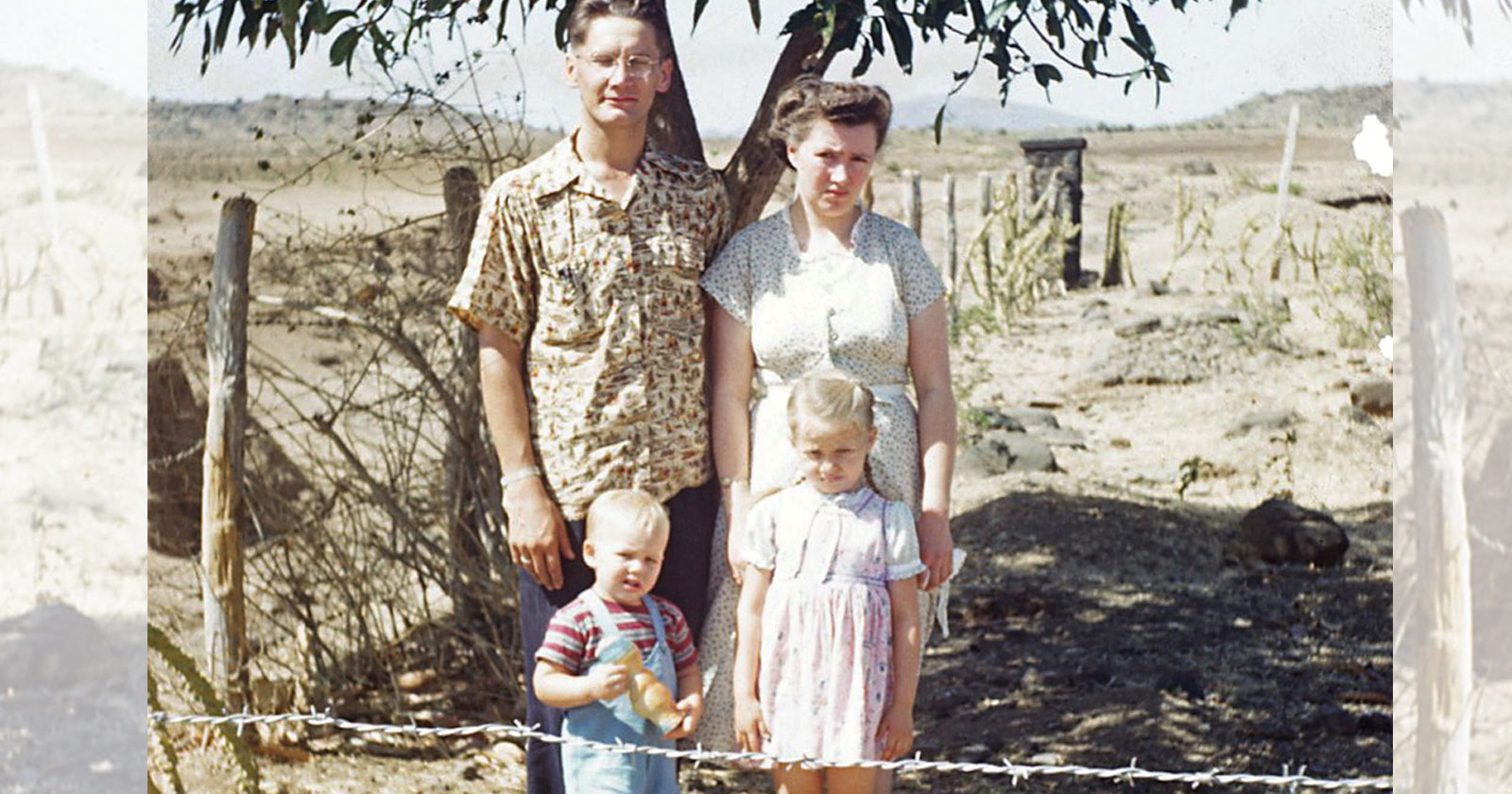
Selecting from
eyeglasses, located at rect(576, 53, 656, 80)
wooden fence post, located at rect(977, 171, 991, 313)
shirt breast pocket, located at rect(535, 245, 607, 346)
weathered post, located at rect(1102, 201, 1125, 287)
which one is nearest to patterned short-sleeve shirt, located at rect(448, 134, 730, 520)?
shirt breast pocket, located at rect(535, 245, 607, 346)

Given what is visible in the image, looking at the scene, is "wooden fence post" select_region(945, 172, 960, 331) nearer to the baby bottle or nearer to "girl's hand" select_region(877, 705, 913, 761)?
"girl's hand" select_region(877, 705, 913, 761)

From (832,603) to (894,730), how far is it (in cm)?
25

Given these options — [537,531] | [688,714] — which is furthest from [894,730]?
[537,531]

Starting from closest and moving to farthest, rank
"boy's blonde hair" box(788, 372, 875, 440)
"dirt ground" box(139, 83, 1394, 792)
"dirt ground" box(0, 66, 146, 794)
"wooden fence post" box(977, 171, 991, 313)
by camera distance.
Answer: "boy's blonde hair" box(788, 372, 875, 440), "dirt ground" box(0, 66, 146, 794), "dirt ground" box(139, 83, 1394, 792), "wooden fence post" box(977, 171, 991, 313)

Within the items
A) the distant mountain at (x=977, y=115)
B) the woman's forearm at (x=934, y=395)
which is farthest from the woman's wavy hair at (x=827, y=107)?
the distant mountain at (x=977, y=115)

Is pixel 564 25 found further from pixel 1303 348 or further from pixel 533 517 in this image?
pixel 1303 348

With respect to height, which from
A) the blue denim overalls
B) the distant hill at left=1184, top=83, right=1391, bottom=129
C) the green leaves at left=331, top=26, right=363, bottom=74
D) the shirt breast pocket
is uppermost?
the distant hill at left=1184, top=83, right=1391, bottom=129

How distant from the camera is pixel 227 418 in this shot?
4.35m

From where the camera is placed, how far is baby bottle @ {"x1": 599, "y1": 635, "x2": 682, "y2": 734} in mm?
3070

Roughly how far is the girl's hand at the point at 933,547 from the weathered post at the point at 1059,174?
4406mm

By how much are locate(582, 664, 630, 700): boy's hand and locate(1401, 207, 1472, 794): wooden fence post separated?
144 centimetres

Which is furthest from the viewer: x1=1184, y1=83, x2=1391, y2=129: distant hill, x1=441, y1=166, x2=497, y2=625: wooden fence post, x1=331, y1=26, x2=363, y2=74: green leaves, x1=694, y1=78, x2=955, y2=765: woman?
x1=1184, y1=83, x2=1391, y2=129: distant hill

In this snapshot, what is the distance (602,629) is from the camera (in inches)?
122

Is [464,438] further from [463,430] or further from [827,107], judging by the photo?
[827,107]
